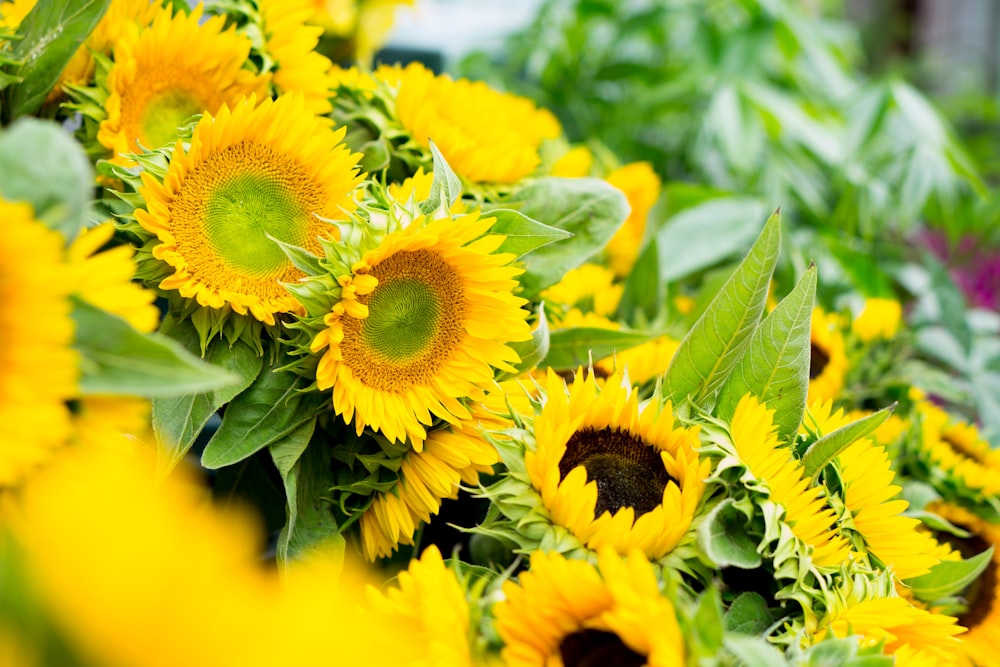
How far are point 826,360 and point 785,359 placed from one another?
21 cm

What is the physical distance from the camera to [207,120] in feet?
1.13

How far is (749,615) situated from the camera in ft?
1.06

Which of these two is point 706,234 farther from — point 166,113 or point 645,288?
point 166,113

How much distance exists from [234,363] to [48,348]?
135 mm

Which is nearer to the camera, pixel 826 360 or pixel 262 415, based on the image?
pixel 262 415

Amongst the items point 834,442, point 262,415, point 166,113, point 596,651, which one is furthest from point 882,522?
point 166,113

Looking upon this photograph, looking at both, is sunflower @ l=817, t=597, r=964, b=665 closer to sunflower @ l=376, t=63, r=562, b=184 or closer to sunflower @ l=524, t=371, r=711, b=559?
sunflower @ l=524, t=371, r=711, b=559

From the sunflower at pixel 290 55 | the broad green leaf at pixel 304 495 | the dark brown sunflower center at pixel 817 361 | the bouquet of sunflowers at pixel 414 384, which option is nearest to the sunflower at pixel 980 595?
the bouquet of sunflowers at pixel 414 384

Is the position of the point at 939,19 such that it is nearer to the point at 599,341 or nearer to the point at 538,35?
the point at 538,35

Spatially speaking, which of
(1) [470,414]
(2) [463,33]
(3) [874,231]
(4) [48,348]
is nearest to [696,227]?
(3) [874,231]

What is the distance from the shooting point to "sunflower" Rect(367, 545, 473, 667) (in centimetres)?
25

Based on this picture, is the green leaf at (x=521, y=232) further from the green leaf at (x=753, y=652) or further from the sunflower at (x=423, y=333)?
the green leaf at (x=753, y=652)

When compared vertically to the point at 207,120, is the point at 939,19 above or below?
below

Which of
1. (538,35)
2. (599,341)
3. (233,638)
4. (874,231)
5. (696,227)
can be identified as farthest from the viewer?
(538,35)
